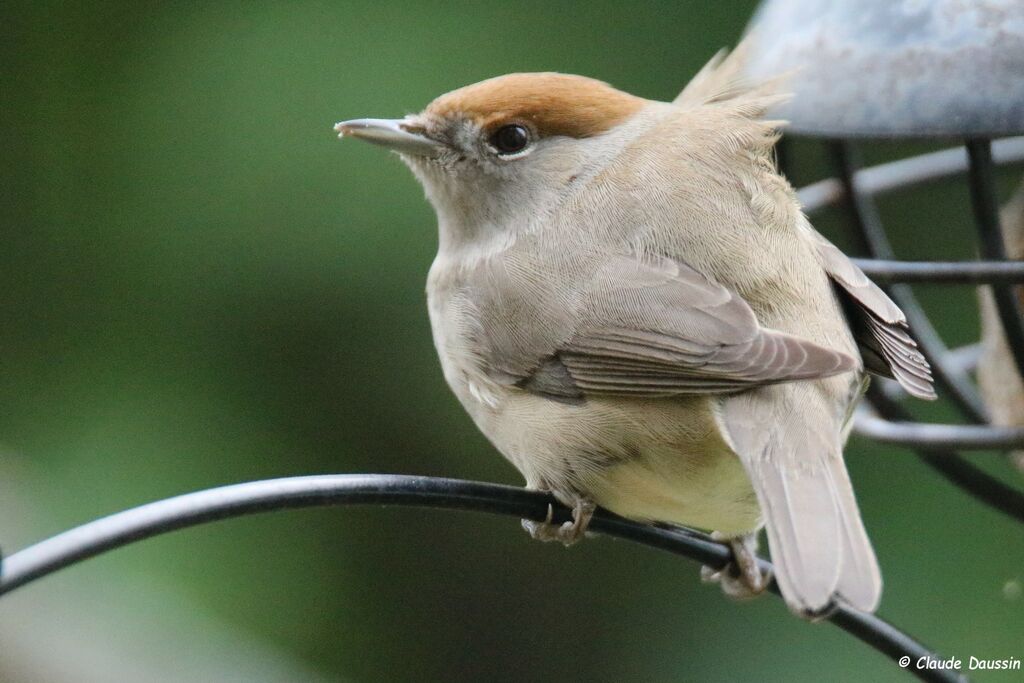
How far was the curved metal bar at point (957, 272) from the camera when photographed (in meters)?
2.50

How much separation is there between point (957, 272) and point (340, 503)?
50.8 inches

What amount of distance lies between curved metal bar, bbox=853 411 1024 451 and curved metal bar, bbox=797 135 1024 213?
64cm

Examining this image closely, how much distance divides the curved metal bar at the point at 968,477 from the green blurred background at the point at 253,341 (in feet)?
2.36

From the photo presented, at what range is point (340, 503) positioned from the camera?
2.01 m

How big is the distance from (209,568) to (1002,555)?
2.43 metres

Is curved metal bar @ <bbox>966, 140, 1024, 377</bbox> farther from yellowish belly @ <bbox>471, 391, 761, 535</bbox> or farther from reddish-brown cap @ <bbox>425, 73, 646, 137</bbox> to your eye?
reddish-brown cap @ <bbox>425, 73, 646, 137</bbox>

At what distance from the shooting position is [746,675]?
4125mm

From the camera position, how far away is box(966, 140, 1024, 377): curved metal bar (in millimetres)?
2621

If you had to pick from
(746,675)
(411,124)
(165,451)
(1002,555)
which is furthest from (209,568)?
(1002,555)

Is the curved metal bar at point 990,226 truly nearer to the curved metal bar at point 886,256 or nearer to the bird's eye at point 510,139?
the curved metal bar at point 886,256

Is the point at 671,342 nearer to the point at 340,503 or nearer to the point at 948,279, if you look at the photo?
the point at 948,279

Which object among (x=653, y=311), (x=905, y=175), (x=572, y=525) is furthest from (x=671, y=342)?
(x=905, y=175)


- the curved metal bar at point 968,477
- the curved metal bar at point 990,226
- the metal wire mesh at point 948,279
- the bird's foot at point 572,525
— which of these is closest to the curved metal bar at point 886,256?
the metal wire mesh at point 948,279

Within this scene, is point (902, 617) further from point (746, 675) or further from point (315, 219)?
point (315, 219)
